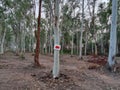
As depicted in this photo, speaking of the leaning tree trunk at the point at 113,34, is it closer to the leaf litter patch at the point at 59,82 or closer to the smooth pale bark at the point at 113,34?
the smooth pale bark at the point at 113,34

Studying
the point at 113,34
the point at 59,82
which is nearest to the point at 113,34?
the point at 113,34

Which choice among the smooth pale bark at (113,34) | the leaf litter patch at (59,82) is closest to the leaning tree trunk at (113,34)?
the smooth pale bark at (113,34)

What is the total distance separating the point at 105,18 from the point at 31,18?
37.0ft

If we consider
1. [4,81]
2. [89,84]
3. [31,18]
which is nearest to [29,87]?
[4,81]

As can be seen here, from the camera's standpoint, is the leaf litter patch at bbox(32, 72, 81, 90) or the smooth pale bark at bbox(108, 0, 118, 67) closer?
the leaf litter patch at bbox(32, 72, 81, 90)

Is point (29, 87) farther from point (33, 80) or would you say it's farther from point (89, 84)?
point (89, 84)

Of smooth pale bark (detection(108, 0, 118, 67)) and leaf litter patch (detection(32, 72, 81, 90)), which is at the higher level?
smooth pale bark (detection(108, 0, 118, 67))

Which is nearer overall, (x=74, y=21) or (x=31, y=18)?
(x=31, y=18)

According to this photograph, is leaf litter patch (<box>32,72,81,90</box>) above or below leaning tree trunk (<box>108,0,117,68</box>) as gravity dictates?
below

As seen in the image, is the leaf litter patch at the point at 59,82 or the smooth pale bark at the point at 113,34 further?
the smooth pale bark at the point at 113,34

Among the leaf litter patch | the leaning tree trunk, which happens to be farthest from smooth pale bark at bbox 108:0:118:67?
the leaf litter patch

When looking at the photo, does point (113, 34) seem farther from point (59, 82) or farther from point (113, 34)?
point (59, 82)

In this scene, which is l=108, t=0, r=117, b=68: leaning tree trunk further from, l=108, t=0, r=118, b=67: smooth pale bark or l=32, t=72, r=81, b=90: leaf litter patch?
l=32, t=72, r=81, b=90: leaf litter patch

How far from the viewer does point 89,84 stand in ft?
20.6
